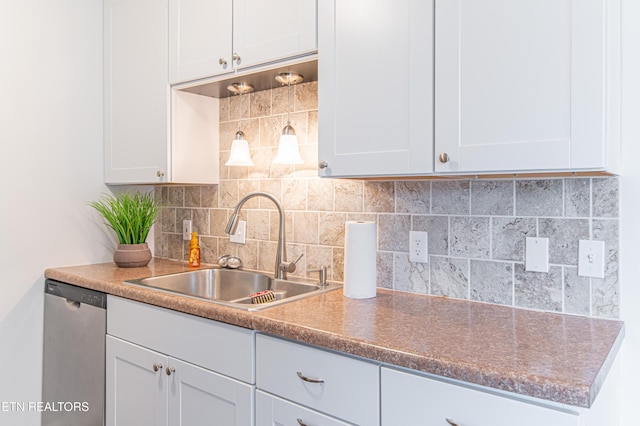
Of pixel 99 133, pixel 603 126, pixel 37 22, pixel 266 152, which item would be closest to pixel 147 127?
pixel 99 133

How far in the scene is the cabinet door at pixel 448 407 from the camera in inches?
36.2

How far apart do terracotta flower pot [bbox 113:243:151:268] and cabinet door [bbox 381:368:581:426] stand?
1630 millimetres

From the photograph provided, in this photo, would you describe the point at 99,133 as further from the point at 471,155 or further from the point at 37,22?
the point at 471,155

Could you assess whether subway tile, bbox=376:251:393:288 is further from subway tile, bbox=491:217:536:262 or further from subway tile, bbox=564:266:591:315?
subway tile, bbox=564:266:591:315

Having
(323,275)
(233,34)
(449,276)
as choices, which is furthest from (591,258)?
(233,34)

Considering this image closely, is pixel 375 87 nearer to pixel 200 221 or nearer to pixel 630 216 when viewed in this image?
Answer: pixel 630 216

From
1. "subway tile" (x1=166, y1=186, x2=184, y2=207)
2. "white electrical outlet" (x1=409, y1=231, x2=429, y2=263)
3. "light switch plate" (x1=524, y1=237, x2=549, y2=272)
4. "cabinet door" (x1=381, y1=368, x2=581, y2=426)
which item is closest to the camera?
"cabinet door" (x1=381, y1=368, x2=581, y2=426)

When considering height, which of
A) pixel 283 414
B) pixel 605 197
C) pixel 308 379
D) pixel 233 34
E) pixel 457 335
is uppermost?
pixel 233 34

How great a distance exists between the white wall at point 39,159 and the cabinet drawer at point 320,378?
1492mm

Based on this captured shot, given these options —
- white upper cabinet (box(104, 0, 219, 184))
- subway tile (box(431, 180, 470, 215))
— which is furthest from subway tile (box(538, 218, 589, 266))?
white upper cabinet (box(104, 0, 219, 184))

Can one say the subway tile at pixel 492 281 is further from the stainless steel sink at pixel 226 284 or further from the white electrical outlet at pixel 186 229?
the white electrical outlet at pixel 186 229

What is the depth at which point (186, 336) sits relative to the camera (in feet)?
5.26

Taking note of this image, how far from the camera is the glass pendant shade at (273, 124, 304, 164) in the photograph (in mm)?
1914

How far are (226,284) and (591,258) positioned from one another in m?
1.55
